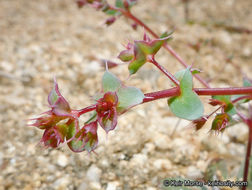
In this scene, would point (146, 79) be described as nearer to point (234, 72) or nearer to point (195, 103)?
point (234, 72)

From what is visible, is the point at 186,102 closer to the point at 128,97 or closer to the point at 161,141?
the point at 128,97

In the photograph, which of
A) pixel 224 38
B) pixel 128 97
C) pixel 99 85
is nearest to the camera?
pixel 128 97

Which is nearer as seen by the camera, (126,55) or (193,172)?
(126,55)

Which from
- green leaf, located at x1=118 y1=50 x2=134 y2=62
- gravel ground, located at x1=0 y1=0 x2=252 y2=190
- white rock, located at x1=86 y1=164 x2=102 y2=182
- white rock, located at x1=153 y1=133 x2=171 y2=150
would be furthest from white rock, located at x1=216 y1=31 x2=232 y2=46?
green leaf, located at x1=118 y1=50 x2=134 y2=62

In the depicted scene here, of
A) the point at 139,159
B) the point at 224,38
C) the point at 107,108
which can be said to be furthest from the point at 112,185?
the point at 224,38

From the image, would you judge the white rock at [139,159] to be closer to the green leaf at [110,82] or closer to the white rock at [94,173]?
the white rock at [94,173]

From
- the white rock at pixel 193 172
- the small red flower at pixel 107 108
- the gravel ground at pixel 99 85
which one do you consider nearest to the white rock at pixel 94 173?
the gravel ground at pixel 99 85
